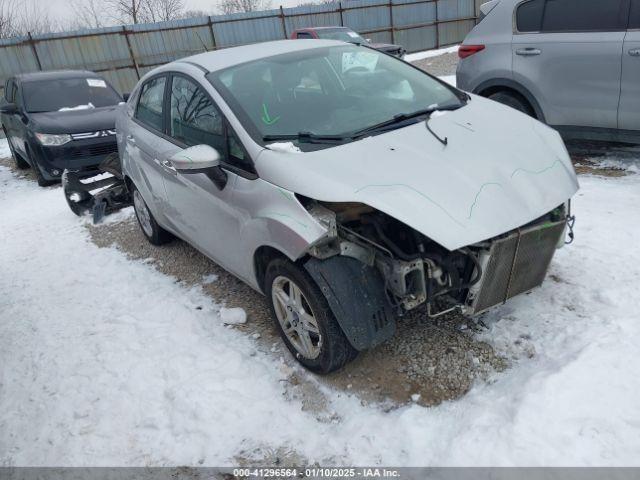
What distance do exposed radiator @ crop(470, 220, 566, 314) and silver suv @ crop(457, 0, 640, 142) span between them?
2918mm

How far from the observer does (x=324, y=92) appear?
3.50 meters

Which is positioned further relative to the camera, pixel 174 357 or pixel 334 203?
pixel 174 357

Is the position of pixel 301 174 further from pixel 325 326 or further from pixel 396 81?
pixel 396 81

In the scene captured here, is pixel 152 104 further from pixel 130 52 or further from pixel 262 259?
pixel 130 52

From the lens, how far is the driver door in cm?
327

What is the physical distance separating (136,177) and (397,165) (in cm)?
306

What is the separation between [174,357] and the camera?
3.41m

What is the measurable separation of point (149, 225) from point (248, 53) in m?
2.18

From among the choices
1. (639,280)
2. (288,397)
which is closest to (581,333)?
(639,280)

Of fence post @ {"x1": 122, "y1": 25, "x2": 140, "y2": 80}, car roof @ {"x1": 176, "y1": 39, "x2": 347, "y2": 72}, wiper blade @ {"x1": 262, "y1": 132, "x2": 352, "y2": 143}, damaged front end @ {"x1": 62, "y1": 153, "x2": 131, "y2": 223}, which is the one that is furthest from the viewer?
fence post @ {"x1": 122, "y1": 25, "x2": 140, "y2": 80}

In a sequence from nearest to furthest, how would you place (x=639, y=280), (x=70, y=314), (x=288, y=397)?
(x=288, y=397) < (x=639, y=280) < (x=70, y=314)

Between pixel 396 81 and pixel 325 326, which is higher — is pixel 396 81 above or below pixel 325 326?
above

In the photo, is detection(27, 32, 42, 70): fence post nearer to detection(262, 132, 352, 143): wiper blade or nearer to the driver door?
the driver door

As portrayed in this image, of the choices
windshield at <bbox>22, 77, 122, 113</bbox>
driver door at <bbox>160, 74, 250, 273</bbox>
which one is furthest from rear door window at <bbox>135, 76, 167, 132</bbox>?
windshield at <bbox>22, 77, 122, 113</bbox>
